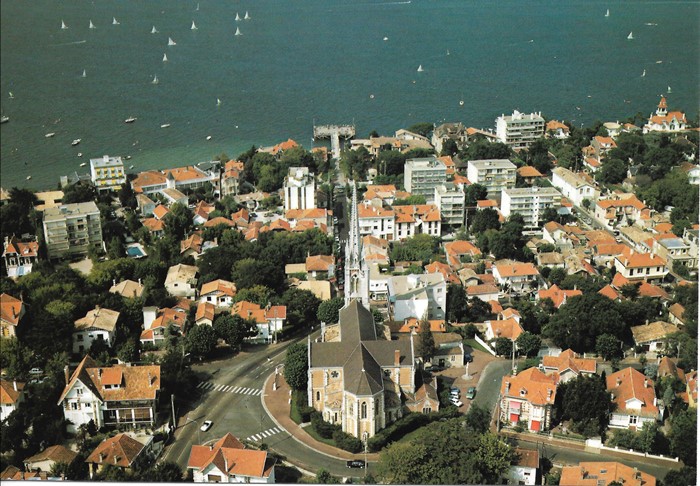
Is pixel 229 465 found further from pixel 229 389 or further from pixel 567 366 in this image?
pixel 567 366

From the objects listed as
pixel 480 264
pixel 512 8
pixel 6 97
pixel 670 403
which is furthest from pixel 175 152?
pixel 512 8

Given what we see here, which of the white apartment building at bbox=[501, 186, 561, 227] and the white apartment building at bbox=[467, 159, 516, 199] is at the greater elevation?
the white apartment building at bbox=[467, 159, 516, 199]

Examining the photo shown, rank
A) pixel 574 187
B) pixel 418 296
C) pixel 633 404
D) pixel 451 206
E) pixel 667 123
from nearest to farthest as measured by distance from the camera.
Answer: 1. pixel 633 404
2. pixel 418 296
3. pixel 451 206
4. pixel 574 187
5. pixel 667 123

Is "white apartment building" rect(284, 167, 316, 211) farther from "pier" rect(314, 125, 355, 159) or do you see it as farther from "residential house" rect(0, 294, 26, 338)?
"residential house" rect(0, 294, 26, 338)

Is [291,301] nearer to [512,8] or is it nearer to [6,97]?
[6,97]

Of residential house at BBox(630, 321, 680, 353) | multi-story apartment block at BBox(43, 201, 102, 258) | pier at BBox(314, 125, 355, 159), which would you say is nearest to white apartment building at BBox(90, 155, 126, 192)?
multi-story apartment block at BBox(43, 201, 102, 258)

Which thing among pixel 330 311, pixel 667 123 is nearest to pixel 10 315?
pixel 330 311

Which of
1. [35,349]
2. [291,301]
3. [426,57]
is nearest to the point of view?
[35,349]
